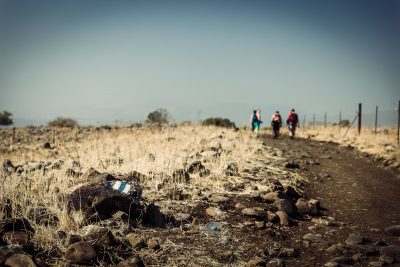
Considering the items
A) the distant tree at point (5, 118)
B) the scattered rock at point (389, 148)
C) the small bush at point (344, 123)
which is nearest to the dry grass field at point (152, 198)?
the scattered rock at point (389, 148)

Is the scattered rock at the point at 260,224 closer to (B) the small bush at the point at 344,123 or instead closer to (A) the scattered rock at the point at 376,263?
(A) the scattered rock at the point at 376,263

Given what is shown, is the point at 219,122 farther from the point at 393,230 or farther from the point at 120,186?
the point at 120,186

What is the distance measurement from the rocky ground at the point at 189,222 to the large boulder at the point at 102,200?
1 centimetres

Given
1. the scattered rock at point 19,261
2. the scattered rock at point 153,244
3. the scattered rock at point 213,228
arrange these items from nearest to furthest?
the scattered rock at point 19,261 → the scattered rock at point 153,244 → the scattered rock at point 213,228

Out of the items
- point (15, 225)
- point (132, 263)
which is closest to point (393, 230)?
point (132, 263)

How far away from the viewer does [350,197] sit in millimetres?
7488

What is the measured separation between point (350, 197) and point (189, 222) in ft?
14.1

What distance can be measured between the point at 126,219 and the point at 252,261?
1825 mm

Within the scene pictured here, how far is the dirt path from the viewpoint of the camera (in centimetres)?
494

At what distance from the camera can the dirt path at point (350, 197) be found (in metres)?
4.94

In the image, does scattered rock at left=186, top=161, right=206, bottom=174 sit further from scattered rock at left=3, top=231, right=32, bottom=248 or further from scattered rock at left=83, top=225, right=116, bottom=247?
scattered rock at left=3, top=231, right=32, bottom=248

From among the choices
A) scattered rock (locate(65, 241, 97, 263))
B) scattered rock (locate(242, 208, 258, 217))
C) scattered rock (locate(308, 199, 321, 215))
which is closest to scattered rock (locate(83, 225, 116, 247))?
scattered rock (locate(65, 241, 97, 263))

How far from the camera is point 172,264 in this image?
380 centimetres

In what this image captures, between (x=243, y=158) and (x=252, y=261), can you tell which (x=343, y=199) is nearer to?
(x=243, y=158)
